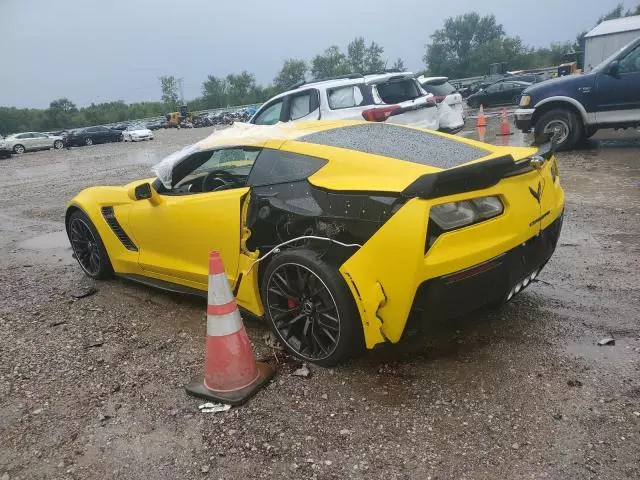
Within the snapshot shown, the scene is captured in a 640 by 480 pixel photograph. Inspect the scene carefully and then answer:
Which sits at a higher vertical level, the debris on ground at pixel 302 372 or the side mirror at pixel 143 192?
the side mirror at pixel 143 192

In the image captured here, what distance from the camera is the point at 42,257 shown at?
6.13 metres

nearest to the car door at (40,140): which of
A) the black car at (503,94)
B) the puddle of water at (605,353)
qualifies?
the black car at (503,94)

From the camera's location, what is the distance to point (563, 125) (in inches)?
379

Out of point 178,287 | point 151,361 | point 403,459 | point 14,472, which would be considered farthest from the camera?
point 178,287

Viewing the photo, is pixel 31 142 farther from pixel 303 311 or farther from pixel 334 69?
pixel 334 69

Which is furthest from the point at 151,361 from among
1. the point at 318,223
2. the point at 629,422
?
the point at 629,422

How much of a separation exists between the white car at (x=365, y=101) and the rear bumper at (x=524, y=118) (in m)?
1.74

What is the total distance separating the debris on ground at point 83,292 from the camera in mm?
4604

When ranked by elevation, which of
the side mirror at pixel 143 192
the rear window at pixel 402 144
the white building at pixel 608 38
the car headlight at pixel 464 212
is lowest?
the car headlight at pixel 464 212

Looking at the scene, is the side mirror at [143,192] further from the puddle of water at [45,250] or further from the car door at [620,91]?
the car door at [620,91]

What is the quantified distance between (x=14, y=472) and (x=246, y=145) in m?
2.21

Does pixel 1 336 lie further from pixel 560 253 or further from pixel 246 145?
pixel 560 253

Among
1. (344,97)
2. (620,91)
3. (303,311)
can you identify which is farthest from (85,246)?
(620,91)

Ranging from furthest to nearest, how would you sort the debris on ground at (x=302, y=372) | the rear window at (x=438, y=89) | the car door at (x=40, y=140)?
the car door at (x=40, y=140) → the rear window at (x=438, y=89) → the debris on ground at (x=302, y=372)
